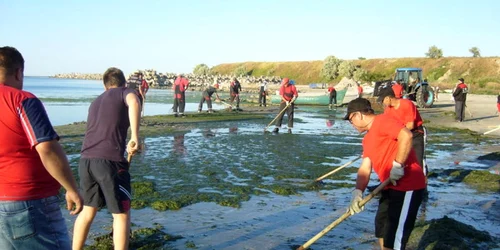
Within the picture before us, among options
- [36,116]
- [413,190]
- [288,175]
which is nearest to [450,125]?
[288,175]

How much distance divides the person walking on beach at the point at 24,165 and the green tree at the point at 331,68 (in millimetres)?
82002

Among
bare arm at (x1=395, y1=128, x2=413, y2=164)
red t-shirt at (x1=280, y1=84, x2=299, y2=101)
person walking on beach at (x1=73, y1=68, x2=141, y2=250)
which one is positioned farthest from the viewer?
red t-shirt at (x1=280, y1=84, x2=299, y2=101)

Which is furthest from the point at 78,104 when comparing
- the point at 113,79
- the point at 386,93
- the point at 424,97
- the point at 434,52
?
the point at 434,52

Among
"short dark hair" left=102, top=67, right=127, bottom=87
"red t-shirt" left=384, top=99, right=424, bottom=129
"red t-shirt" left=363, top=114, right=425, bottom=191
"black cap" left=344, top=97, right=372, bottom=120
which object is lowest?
"red t-shirt" left=363, top=114, right=425, bottom=191

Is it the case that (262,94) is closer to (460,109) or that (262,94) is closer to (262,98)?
(262,98)

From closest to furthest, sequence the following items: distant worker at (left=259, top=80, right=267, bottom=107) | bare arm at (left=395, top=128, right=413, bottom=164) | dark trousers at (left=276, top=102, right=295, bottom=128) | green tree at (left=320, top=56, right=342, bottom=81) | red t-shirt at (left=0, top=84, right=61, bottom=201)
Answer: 1. red t-shirt at (left=0, top=84, right=61, bottom=201)
2. bare arm at (left=395, top=128, right=413, bottom=164)
3. dark trousers at (left=276, top=102, right=295, bottom=128)
4. distant worker at (left=259, top=80, right=267, bottom=107)
5. green tree at (left=320, top=56, right=342, bottom=81)

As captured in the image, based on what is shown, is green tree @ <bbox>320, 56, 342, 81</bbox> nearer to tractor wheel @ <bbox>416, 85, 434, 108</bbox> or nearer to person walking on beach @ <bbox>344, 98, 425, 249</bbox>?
tractor wheel @ <bbox>416, 85, 434, 108</bbox>

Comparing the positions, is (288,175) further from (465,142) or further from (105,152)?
(465,142)

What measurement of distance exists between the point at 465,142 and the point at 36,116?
13.5 meters

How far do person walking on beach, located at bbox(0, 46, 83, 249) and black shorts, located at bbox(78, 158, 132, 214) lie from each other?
1.03 m

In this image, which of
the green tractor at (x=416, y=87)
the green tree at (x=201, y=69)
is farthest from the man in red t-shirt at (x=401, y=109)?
the green tree at (x=201, y=69)

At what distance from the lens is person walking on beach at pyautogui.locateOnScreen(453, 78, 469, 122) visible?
1855 cm

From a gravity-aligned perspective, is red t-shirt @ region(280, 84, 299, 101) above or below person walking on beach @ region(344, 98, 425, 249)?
above

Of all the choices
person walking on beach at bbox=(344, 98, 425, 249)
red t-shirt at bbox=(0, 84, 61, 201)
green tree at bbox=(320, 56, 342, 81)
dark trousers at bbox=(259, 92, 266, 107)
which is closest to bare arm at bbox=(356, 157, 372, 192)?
person walking on beach at bbox=(344, 98, 425, 249)
